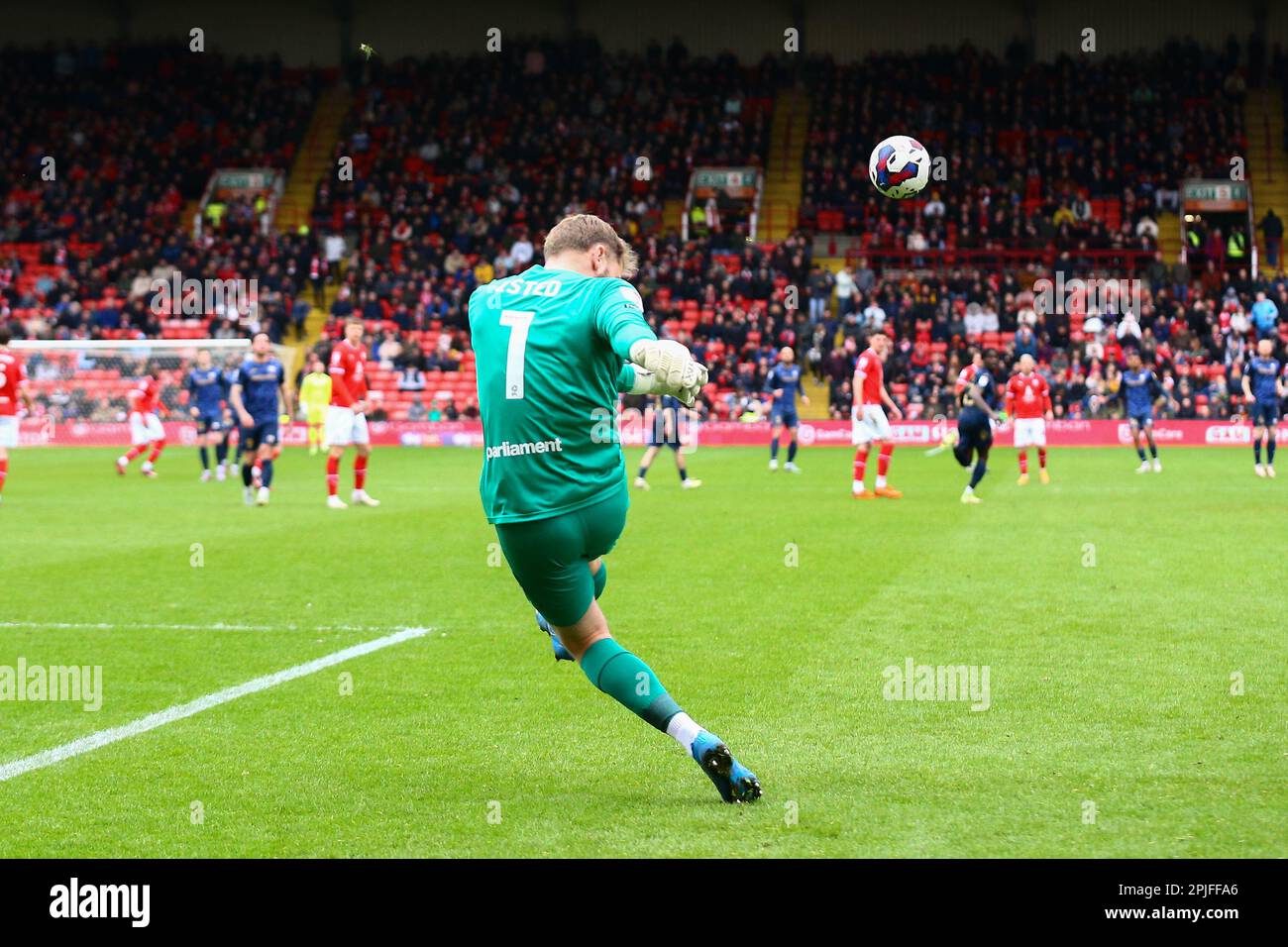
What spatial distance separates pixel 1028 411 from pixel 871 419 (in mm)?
4250

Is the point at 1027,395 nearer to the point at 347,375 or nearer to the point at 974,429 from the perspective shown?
the point at 974,429

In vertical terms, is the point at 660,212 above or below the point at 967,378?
above

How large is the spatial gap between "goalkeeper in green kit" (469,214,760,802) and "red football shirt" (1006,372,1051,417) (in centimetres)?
1936

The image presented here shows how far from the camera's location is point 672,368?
4.61 m

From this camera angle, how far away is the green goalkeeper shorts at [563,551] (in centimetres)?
547

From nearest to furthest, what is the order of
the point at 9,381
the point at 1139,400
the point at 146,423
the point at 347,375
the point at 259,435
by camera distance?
the point at 347,375 < the point at 9,381 < the point at 259,435 < the point at 146,423 < the point at 1139,400

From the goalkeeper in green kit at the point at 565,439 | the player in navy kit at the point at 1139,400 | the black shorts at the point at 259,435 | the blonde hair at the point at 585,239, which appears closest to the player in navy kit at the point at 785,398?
the player in navy kit at the point at 1139,400

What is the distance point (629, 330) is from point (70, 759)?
3.21 meters

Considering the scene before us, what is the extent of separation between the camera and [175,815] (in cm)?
539

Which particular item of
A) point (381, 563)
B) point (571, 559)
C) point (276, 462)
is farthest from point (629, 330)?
point (276, 462)

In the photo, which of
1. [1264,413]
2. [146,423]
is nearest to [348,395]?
[146,423]

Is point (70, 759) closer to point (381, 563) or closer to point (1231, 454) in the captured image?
point (381, 563)

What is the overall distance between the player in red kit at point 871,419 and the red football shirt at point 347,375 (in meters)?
6.90

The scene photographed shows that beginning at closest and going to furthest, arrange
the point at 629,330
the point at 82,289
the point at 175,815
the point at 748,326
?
1. the point at 629,330
2. the point at 175,815
3. the point at 748,326
4. the point at 82,289
